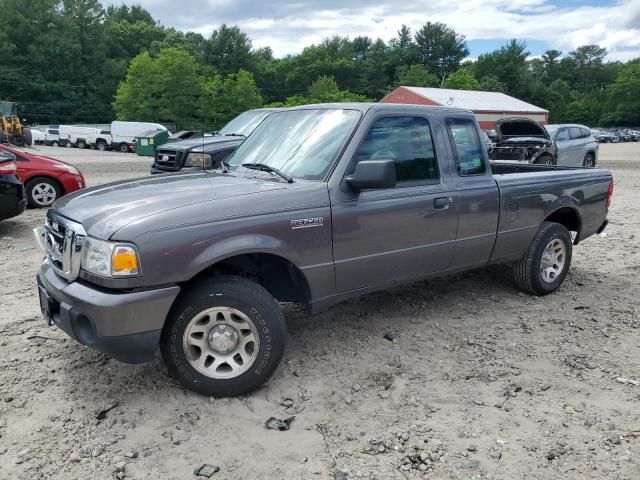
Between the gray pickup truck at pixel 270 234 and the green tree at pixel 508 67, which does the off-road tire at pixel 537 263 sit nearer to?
the gray pickup truck at pixel 270 234

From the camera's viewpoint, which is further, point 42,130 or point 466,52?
point 466,52

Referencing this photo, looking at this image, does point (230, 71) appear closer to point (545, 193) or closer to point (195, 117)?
point (195, 117)

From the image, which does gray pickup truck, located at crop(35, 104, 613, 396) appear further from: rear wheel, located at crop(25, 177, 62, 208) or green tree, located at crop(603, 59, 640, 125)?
green tree, located at crop(603, 59, 640, 125)

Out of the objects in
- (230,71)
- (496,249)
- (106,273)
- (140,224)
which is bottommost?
(496,249)

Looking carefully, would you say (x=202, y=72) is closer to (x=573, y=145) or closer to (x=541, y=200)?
(x=573, y=145)

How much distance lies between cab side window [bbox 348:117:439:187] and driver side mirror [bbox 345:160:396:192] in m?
0.38

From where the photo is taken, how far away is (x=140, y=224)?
3.18 m

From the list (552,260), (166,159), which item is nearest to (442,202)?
(552,260)

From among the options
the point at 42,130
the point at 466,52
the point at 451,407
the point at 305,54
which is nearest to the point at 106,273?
the point at 451,407

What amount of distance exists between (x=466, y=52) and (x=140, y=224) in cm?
12704

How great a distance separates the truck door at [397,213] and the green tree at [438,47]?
11889cm

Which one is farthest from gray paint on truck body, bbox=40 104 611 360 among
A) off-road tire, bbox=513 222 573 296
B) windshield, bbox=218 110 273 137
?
windshield, bbox=218 110 273 137

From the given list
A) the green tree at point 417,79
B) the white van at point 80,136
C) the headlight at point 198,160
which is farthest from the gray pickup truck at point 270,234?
the green tree at point 417,79

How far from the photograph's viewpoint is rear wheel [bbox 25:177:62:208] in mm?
10344
